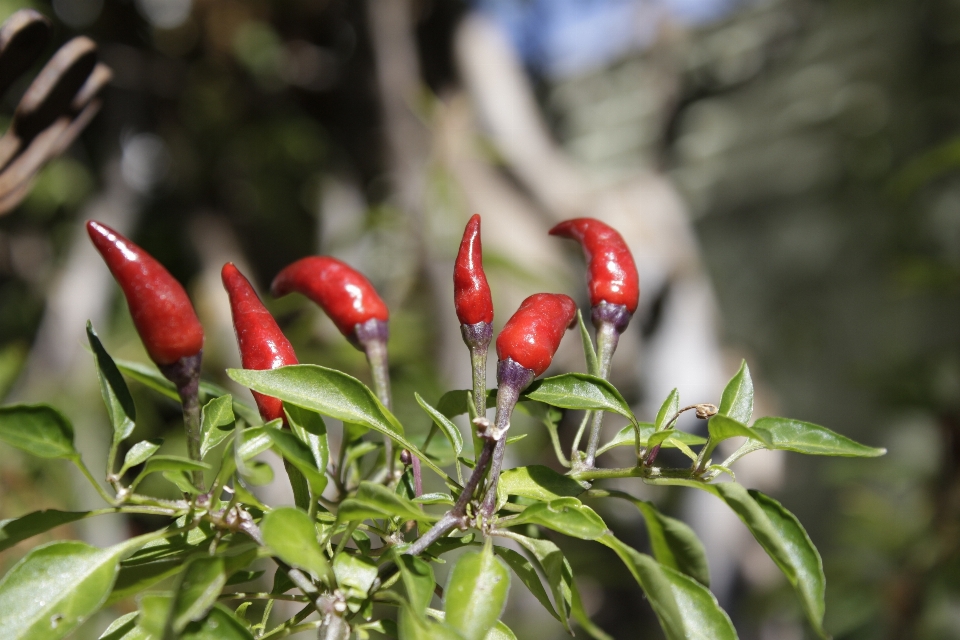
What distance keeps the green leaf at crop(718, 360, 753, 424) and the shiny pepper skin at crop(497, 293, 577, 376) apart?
10 centimetres

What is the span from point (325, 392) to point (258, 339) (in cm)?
8

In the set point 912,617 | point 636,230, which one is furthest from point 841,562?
A: point 636,230

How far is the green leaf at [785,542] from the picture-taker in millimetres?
349

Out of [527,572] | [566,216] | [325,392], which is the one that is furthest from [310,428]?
[566,216]

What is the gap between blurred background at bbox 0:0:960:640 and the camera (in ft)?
5.28

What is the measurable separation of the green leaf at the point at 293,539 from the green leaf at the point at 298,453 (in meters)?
0.02

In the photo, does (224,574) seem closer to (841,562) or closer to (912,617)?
(912,617)

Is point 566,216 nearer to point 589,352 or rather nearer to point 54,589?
point 589,352

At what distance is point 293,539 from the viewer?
0.34m

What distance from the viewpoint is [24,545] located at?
121cm

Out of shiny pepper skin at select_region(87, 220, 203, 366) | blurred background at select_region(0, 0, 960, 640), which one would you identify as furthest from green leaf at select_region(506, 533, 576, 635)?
blurred background at select_region(0, 0, 960, 640)

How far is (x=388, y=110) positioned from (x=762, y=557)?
1.50 meters

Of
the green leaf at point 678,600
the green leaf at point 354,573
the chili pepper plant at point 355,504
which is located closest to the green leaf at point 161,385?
the chili pepper plant at point 355,504

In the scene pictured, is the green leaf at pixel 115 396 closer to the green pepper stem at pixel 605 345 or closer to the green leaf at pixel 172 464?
the green leaf at pixel 172 464
